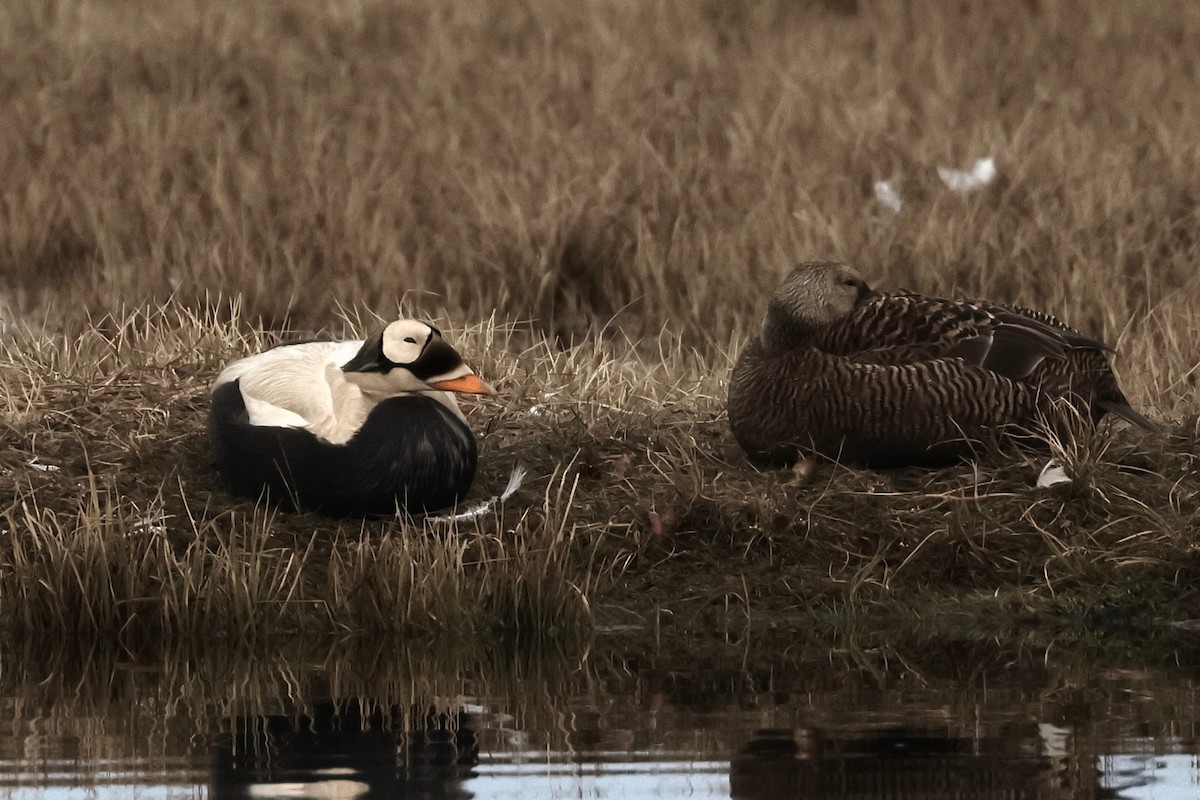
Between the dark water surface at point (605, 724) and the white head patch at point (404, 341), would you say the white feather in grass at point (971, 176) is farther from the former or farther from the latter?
the dark water surface at point (605, 724)

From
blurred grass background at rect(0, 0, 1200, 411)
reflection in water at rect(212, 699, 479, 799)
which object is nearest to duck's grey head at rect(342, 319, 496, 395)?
reflection in water at rect(212, 699, 479, 799)

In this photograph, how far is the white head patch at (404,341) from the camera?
716 centimetres

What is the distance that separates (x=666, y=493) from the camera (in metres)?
7.37

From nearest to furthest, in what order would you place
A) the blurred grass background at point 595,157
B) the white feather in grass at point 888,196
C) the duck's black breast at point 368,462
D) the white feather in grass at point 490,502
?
1. the duck's black breast at point 368,462
2. the white feather in grass at point 490,502
3. the blurred grass background at point 595,157
4. the white feather in grass at point 888,196

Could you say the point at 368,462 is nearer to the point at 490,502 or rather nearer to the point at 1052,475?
the point at 490,502

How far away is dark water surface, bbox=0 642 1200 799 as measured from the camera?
4812 mm

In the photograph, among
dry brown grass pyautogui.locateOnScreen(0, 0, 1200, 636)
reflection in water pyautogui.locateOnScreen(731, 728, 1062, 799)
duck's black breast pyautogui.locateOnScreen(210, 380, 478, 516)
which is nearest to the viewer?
reflection in water pyautogui.locateOnScreen(731, 728, 1062, 799)

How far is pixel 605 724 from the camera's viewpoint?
5.41 m

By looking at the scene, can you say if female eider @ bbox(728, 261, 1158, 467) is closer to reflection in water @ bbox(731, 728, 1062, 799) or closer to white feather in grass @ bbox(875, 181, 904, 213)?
reflection in water @ bbox(731, 728, 1062, 799)

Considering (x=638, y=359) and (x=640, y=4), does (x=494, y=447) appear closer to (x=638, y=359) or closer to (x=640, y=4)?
(x=638, y=359)

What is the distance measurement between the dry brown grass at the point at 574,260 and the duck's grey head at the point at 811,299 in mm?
503

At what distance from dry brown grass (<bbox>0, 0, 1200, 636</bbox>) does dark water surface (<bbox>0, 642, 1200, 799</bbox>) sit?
58 cm

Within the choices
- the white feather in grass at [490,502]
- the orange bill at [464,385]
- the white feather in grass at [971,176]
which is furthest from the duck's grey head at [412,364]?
the white feather in grass at [971,176]

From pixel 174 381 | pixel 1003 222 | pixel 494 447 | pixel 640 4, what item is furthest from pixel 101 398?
pixel 640 4
